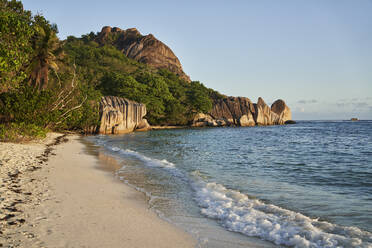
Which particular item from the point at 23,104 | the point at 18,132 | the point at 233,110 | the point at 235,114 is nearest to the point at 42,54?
the point at 23,104

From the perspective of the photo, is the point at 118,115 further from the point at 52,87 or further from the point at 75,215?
the point at 75,215

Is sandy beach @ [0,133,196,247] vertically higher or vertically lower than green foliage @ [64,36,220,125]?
lower

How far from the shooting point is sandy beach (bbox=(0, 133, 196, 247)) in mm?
4332

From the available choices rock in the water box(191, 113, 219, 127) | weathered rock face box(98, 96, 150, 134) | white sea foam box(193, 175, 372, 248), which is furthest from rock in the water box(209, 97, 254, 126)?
white sea foam box(193, 175, 372, 248)

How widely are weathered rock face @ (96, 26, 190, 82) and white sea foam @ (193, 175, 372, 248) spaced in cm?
11208

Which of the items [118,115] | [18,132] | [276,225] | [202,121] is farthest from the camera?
[202,121]

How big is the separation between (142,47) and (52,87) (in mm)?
97644

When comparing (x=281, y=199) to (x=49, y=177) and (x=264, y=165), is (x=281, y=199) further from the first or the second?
(x=49, y=177)

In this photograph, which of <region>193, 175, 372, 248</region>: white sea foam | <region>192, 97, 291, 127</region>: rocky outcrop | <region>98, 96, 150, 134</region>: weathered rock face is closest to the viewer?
<region>193, 175, 372, 248</region>: white sea foam

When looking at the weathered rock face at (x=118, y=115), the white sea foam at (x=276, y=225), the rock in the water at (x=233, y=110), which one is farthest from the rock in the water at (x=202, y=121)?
the white sea foam at (x=276, y=225)

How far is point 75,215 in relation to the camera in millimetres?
5445

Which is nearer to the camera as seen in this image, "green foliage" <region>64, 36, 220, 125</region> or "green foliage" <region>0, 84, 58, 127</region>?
"green foliage" <region>0, 84, 58, 127</region>

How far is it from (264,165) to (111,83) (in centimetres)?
4786

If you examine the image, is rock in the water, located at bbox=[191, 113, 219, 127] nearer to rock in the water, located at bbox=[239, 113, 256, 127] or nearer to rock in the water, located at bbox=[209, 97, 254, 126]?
rock in the water, located at bbox=[209, 97, 254, 126]
